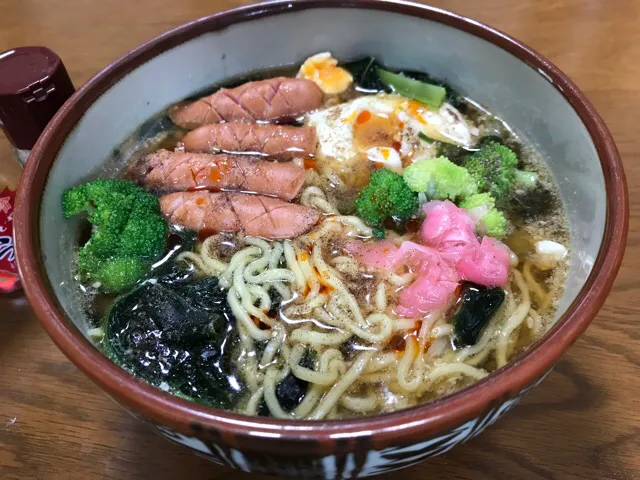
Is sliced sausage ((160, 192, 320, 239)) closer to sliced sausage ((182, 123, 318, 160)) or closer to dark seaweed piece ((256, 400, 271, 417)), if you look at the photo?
sliced sausage ((182, 123, 318, 160))

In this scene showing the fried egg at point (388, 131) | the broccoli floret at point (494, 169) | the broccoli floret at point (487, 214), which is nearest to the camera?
the broccoli floret at point (487, 214)

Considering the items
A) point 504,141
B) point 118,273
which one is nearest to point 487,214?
point 504,141

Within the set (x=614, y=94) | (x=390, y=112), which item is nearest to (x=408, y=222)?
(x=390, y=112)

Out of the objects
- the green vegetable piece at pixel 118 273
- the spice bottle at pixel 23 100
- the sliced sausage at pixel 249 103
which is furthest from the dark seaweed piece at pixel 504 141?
the spice bottle at pixel 23 100

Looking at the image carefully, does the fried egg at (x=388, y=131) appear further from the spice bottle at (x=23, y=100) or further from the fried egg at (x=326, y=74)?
the spice bottle at (x=23, y=100)

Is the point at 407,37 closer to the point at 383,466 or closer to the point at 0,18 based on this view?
the point at 383,466
